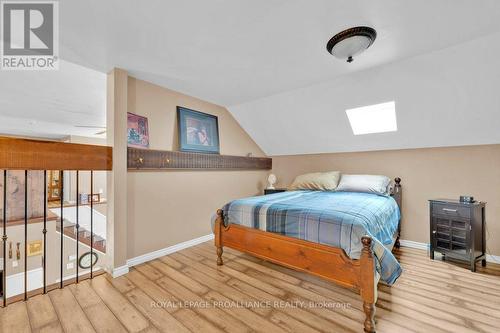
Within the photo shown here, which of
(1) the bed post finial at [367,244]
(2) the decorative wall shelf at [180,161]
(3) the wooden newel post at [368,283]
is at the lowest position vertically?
(3) the wooden newel post at [368,283]

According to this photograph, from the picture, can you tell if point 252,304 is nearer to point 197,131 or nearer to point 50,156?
point 50,156

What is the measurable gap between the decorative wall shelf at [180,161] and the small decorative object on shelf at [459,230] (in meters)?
2.71

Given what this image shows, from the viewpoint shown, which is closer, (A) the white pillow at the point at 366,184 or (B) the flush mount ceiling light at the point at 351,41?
(B) the flush mount ceiling light at the point at 351,41

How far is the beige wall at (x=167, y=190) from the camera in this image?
2.49 meters

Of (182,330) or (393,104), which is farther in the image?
(393,104)

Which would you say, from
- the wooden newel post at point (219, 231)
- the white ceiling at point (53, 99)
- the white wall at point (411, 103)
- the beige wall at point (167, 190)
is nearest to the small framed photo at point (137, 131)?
the beige wall at point (167, 190)

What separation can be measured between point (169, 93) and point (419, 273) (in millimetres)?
3535

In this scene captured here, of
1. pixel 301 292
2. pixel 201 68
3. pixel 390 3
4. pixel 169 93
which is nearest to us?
pixel 390 3

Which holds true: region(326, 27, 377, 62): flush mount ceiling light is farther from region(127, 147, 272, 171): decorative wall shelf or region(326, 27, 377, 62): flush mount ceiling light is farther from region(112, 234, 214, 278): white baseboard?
region(112, 234, 214, 278): white baseboard

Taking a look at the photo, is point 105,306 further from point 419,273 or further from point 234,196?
point 419,273

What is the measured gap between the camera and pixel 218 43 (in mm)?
1884

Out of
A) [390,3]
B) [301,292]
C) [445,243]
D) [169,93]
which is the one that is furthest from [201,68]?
[445,243]

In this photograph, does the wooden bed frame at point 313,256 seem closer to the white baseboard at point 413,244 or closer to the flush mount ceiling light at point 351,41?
the flush mount ceiling light at point 351,41

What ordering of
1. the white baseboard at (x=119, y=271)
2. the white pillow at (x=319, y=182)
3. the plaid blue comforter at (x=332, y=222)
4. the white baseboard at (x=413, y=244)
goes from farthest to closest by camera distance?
the white pillow at (x=319, y=182) < the white baseboard at (x=413, y=244) < the white baseboard at (x=119, y=271) < the plaid blue comforter at (x=332, y=222)
